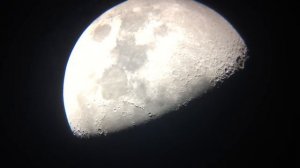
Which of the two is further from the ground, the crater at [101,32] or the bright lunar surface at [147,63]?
the crater at [101,32]

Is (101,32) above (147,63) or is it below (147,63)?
above

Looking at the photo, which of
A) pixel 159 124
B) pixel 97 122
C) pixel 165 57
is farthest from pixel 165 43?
pixel 97 122

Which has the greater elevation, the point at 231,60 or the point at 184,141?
the point at 231,60

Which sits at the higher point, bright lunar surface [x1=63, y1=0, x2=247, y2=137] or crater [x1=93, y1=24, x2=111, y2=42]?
crater [x1=93, y1=24, x2=111, y2=42]

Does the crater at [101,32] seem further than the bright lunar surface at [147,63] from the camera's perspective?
Yes

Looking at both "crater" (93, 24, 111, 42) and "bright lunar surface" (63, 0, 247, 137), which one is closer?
"bright lunar surface" (63, 0, 247, 137)

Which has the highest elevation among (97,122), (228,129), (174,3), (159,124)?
(174,3)

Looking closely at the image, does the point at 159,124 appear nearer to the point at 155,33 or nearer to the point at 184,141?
the point at 184,141

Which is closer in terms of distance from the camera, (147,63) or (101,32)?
(147,63)
